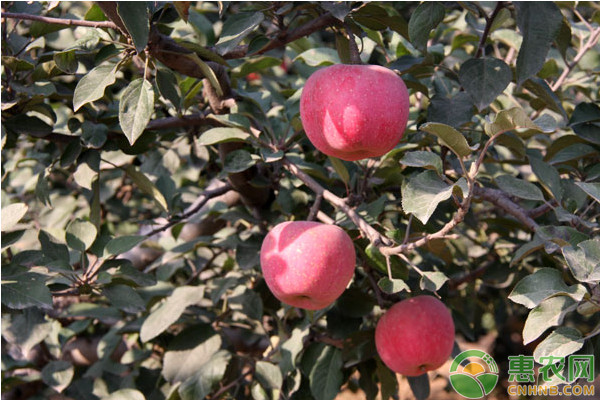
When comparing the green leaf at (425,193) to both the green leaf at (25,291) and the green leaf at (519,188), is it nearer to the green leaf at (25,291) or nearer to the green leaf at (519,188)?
the green leaf at (519,188)

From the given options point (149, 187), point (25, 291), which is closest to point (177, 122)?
point (149, 187)

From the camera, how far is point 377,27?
3.78ft

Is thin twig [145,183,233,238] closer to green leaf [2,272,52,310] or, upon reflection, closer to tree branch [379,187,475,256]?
green leaf [2,272,52,310]

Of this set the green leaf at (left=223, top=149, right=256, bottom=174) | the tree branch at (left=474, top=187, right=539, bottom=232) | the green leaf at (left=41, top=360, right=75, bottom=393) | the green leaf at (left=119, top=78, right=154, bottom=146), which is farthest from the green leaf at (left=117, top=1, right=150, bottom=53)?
the green leaf at (left=41, top=360, right=75, bottom=393)

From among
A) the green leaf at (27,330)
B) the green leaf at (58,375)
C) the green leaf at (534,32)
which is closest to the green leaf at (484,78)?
the green leaf at (534,32)

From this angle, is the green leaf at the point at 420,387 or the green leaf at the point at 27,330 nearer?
the green leaf at the point at 27,330

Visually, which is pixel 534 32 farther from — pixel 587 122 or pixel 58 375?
pixel 58 375

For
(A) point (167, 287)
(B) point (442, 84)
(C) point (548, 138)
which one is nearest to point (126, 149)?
(A) point (167, 287)

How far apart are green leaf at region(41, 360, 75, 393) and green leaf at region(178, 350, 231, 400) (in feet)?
1.22

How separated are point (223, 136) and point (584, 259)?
0.67m

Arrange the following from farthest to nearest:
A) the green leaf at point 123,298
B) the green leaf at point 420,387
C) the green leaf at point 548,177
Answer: the green leaf at point 420,387, the green leaf at point 123,298, the green leaf at point 548,177

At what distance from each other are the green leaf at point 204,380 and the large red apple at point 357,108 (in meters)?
0.58

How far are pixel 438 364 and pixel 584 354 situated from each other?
0.29m

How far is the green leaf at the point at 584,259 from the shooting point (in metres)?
0.91
